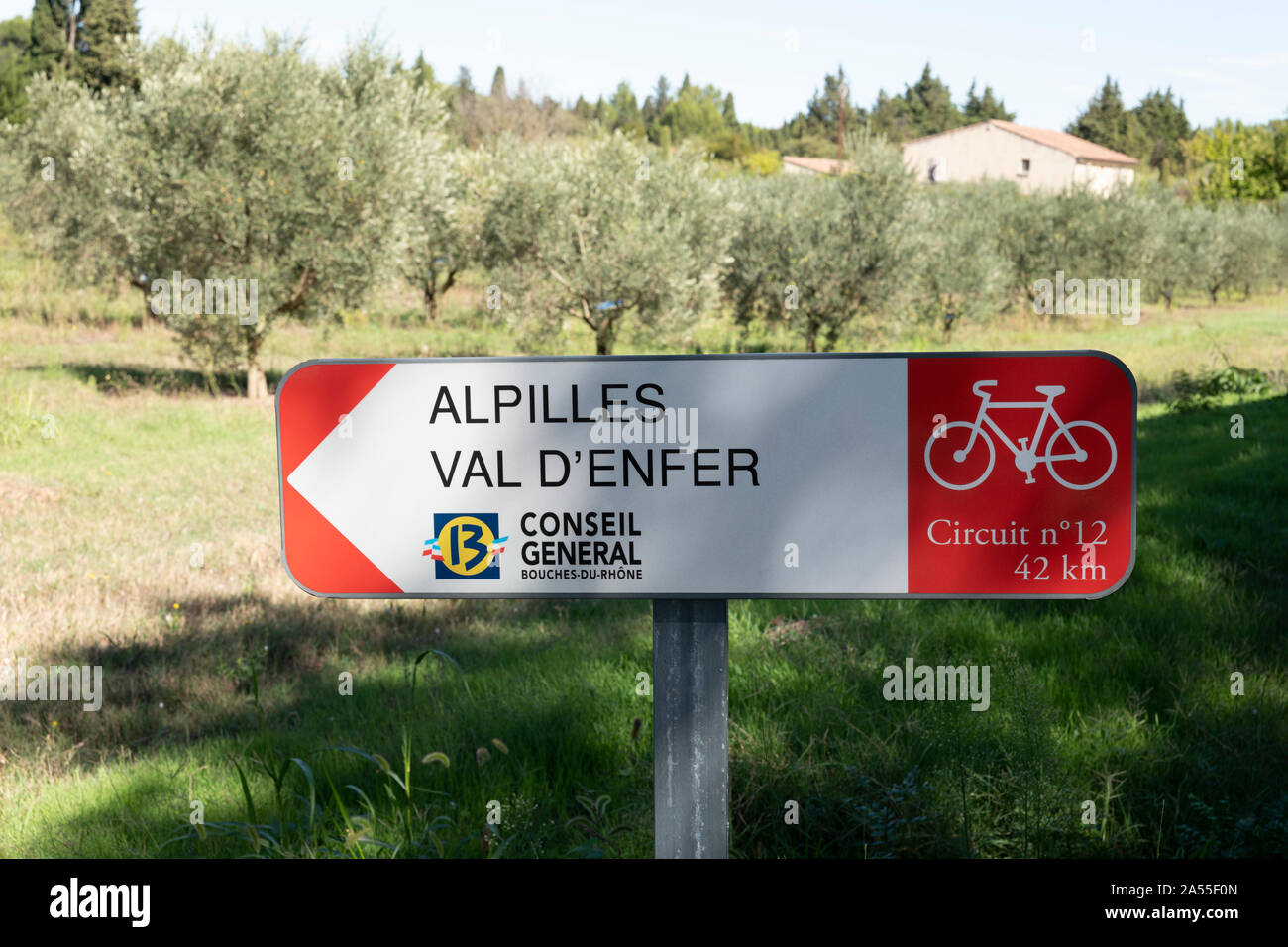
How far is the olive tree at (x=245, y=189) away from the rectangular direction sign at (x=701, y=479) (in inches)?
649

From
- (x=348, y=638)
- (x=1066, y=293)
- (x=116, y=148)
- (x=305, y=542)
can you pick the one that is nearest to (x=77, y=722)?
(x=348, y=638)

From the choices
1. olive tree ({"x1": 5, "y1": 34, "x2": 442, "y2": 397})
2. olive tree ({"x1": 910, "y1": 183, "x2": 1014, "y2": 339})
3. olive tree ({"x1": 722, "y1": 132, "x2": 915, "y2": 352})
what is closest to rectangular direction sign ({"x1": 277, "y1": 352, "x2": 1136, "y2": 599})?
olive tree ({"x1": 5, "y1": 34, "x2": 442, "y2": 397})

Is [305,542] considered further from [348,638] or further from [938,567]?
[348,638]

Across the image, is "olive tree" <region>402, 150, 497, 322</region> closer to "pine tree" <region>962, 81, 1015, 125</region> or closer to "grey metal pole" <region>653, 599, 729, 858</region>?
"grey metal pole" <region>653, 599, 729, 858</region>

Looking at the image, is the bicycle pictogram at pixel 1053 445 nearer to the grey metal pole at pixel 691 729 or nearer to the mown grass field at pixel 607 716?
the grey metal pole at pixel 691 729

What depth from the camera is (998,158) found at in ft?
250

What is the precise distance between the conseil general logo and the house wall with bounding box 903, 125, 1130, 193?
76753 millimetres

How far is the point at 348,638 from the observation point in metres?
5.55

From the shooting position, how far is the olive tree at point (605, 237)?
21.7 m

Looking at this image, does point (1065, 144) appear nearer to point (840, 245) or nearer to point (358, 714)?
point (840, 245)

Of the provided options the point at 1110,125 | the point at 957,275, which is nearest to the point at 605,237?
the point at 957,275

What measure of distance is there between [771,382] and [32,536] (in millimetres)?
8789

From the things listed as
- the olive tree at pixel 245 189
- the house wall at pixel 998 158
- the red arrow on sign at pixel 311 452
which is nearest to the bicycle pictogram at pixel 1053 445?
the red arrow on sign at pixel 311 452

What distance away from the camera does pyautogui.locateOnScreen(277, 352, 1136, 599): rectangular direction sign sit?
1542mm
